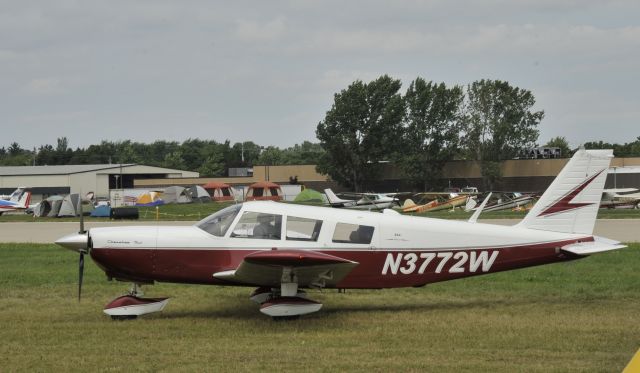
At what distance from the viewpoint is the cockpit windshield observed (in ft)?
35.0

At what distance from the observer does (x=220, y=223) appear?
1074 centimetres

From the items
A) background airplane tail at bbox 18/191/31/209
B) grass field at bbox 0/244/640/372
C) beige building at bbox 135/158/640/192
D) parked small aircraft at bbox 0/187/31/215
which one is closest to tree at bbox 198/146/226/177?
beige building at bbox 135/158/640/192

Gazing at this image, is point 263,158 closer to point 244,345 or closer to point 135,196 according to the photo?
point 135,196

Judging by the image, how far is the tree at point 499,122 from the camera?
6900cm

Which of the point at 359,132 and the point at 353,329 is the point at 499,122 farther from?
the point at 353,329

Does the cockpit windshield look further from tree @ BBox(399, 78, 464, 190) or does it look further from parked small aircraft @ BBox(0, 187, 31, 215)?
tree @ BBox(399, 78, 464, 190)

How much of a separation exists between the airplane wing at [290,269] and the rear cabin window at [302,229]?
358 millimetres

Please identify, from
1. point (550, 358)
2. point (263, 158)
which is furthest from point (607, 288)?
point (263, 158)

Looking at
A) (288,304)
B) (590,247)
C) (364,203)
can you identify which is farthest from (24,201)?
(590,247)

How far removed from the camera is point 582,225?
11.2 m

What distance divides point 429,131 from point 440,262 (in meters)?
60.8

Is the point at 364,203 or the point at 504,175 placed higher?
the point at 504,175

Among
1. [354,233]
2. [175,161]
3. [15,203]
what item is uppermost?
[175,161]

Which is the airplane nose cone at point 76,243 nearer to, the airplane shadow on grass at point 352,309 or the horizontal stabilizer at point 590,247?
the airplane shadow on grass at point 352,309
